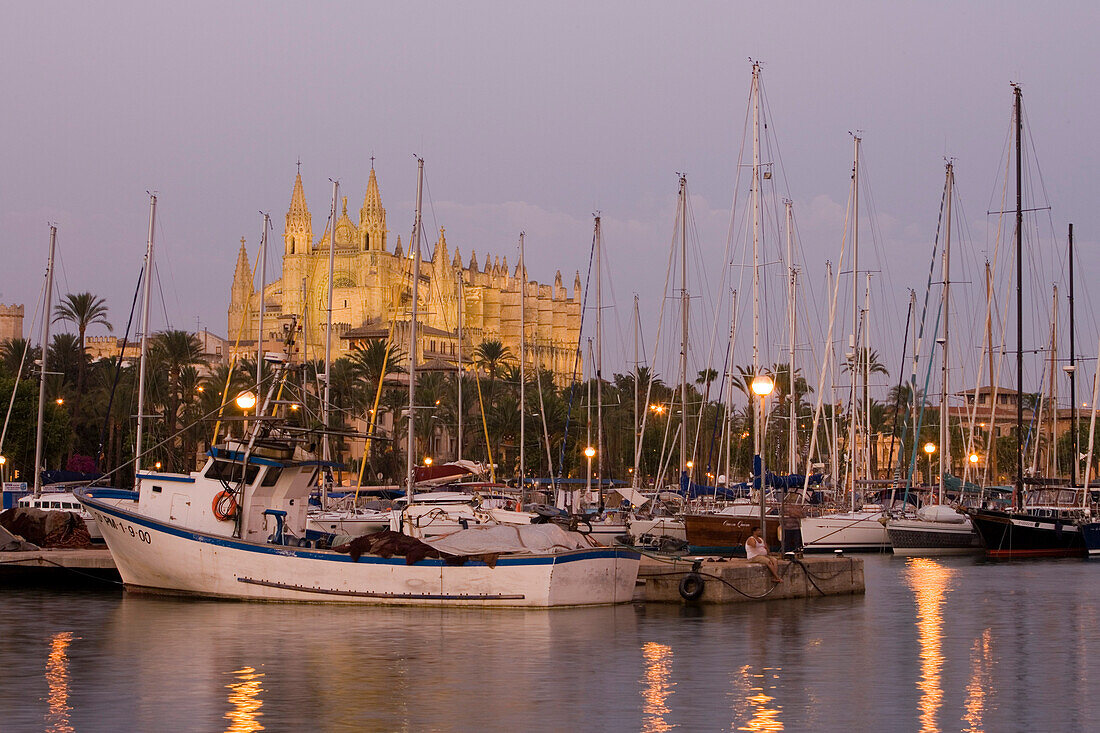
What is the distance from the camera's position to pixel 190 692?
1505cm

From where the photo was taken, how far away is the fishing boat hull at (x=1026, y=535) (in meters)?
45.3

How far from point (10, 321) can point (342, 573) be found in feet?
444

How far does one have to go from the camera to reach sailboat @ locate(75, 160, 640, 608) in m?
23.3

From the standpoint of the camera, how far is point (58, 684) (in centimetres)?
1568

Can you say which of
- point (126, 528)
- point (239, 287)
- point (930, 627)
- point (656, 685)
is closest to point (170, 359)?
point (126, 528)

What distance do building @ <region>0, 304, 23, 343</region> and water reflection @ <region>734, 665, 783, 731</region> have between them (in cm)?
14222

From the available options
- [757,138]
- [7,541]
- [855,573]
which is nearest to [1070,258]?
[757,138]

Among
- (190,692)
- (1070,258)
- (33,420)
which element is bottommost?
(190,692)

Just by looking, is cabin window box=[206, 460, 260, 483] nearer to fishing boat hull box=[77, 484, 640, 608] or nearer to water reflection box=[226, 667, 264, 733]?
fishing boat hull box=[77, 484, 640, 608]

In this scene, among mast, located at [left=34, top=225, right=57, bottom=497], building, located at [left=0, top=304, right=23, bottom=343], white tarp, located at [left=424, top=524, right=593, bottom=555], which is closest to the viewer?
white tarp, located at [left=424, top=524, right=593, bottom=555]

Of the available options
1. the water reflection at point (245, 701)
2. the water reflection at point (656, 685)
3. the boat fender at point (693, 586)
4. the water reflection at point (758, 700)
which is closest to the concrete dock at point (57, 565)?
the boat fender at point (693, 586)

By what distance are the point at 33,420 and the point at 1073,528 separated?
51.4m

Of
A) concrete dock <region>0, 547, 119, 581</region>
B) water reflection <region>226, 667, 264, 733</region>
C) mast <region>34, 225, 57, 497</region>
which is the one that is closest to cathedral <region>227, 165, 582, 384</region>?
mast <region>34, 225, 57, 497</region>

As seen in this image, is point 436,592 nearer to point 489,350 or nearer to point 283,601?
point 283,601
